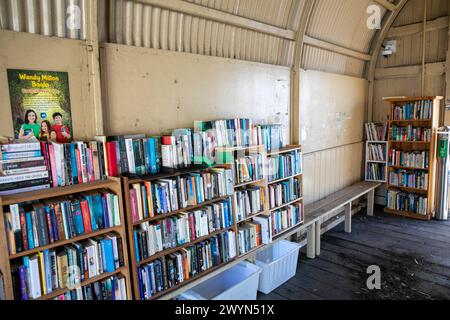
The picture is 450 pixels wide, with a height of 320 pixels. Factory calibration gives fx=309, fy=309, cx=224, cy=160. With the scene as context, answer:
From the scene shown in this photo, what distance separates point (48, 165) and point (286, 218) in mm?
2689

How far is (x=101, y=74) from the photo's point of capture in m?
2.35

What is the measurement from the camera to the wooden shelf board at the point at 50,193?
5.76ft

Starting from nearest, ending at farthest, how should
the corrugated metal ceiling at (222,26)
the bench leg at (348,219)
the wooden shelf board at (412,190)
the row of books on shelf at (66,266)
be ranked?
the row of books on shelf at (66,266)
the corrugated metal ceiling at (222,26)
the bench leg at (348,219)
the wooden shelf board at (412,190)

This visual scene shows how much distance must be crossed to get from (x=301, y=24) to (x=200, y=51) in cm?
162

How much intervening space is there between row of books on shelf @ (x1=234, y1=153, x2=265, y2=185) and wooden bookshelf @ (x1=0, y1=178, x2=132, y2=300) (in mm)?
1260

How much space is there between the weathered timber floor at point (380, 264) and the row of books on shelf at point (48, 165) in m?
2.24

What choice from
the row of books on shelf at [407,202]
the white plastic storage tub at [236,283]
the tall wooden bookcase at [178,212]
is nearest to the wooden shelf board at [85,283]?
the tall wooden bookcase at [178,212]

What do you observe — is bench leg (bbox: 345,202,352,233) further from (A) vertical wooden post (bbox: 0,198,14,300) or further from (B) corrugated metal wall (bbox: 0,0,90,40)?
(A) vertical wooden post (bbox: 0,198,14,300)

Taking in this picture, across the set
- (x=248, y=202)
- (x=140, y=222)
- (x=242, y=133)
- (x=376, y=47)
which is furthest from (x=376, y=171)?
(x=140, y=222)

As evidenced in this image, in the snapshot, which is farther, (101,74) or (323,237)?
(323,237)

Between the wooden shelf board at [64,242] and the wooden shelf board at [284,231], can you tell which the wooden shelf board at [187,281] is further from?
the wooden shelf board at [284,231]

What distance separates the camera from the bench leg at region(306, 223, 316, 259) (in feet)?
13.5
